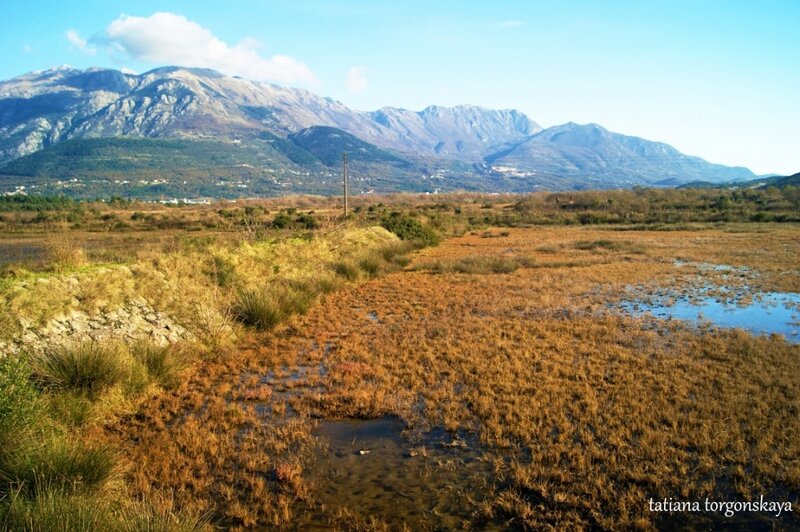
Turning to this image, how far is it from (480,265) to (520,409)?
54.9 ft

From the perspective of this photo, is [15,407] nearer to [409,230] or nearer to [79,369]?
[79,369]

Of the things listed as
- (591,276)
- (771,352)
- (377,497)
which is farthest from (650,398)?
(591,276)

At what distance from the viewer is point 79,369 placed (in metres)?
7.42

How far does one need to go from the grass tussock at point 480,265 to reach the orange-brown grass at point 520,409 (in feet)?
26.1

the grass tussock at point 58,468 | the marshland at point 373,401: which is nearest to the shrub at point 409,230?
the marshland at point 373,401

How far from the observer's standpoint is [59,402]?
6812mm

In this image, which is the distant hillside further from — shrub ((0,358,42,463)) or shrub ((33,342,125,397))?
shrub ((0,358,42,463))

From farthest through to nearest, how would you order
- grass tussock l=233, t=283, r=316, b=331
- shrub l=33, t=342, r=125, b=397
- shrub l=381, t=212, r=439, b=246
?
shrub l=381, t=212, r=439, b=246 → grass tussock l=233, t=283, r=316, b=331 → shrub l=33, t=342, r=125, b=397

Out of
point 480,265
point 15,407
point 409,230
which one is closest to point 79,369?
point 15,407

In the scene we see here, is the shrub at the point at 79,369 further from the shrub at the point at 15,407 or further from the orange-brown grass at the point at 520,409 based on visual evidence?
the shrub at the point at 15,407

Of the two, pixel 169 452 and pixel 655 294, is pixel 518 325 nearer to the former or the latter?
pixel 655 294

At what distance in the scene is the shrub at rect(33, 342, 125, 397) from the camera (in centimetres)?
727

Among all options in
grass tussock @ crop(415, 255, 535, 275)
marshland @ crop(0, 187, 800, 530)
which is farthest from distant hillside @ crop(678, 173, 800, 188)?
marshland @ crop(0, 187, 800, 530)

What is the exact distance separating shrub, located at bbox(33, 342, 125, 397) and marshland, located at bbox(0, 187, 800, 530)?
0.04 m
